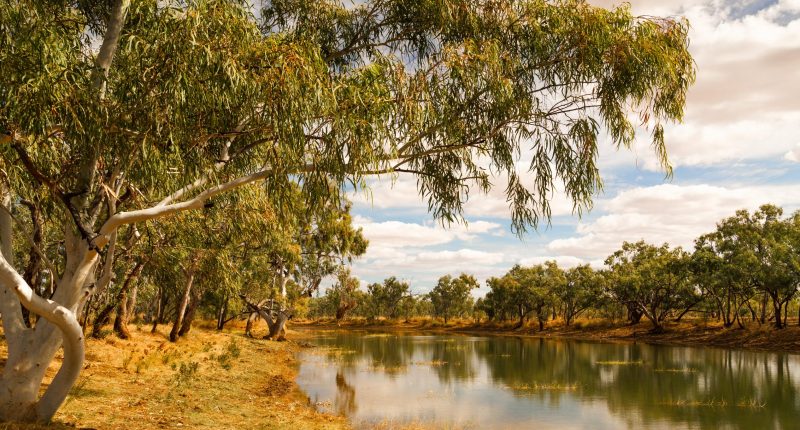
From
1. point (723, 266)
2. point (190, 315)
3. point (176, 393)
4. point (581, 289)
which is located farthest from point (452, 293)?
point (176, 393)

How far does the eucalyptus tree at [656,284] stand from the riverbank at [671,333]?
1.77m

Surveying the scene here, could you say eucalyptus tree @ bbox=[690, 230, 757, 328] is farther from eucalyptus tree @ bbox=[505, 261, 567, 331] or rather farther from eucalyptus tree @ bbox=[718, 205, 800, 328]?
eucalyptus tree @ bbox=[505, 261, 567, 331]

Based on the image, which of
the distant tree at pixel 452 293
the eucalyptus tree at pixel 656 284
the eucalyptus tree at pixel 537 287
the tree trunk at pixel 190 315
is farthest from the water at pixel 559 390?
the distant tree at pixel 452 293

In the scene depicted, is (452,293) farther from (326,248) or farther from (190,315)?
(190,315)

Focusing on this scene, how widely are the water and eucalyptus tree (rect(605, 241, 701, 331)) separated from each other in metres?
16.3

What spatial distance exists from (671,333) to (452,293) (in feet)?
125

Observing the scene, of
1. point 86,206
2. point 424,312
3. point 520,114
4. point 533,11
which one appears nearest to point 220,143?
point 86,206

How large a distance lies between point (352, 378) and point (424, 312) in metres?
82.0

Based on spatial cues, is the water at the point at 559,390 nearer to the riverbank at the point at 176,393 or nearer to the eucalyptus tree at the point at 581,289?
the riverbank at the point at 176,393

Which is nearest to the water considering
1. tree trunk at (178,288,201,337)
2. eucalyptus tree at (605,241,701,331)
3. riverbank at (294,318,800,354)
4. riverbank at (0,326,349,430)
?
riverbank at (0,326,349,430)

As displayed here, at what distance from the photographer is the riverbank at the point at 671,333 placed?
3775 centimetres

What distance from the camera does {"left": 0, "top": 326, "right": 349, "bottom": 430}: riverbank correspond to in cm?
965

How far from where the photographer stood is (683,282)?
47531 millimetres

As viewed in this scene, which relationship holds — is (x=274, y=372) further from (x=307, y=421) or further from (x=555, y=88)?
(x=555, y=88)
